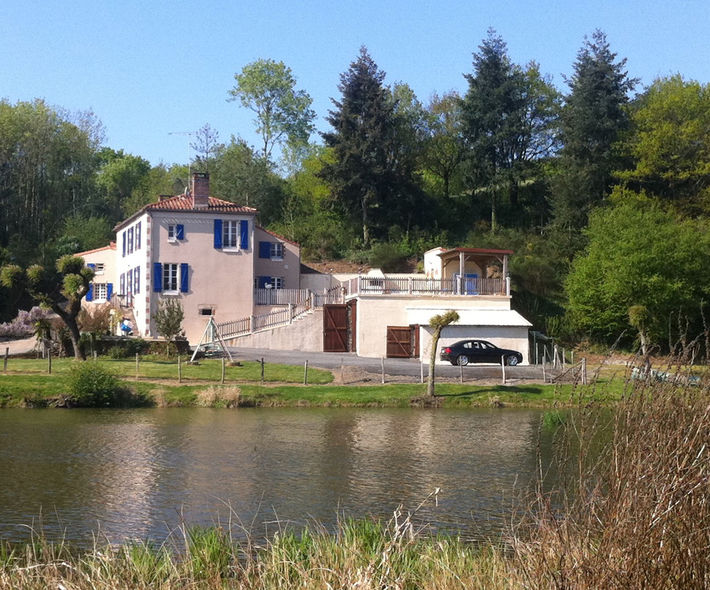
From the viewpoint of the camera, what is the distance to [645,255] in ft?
152

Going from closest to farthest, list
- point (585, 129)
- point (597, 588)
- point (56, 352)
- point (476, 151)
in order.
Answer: point (597, 588)
point (56, 352)
point (585, 129)
point (476, 151)

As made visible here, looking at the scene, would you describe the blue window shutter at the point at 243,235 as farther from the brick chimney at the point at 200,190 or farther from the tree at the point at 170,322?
the tree at the point at 170,322

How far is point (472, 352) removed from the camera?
41.4 metres

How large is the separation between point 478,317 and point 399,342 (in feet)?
13.5

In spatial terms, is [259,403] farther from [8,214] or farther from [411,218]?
[8,214]

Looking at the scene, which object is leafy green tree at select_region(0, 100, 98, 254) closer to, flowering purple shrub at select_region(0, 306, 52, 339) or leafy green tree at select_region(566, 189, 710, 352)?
flowering purple shrub at select_region(0, 306, 52, 339)

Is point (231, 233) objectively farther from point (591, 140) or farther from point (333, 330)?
point (591, 140)

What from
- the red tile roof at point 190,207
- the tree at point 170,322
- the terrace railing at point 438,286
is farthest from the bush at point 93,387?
the red tile roof at point 190,207

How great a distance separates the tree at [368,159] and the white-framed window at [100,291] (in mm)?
16390

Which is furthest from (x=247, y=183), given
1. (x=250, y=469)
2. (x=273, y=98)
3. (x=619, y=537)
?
(x=619, y=537)

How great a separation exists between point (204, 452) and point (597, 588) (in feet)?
51.9

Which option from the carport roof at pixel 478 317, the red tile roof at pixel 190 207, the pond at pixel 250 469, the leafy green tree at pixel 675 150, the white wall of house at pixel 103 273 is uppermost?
the leafy green tree at pixel 675 150

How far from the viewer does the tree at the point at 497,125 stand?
61.8 meters

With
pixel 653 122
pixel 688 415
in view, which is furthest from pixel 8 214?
pixel 688 415
